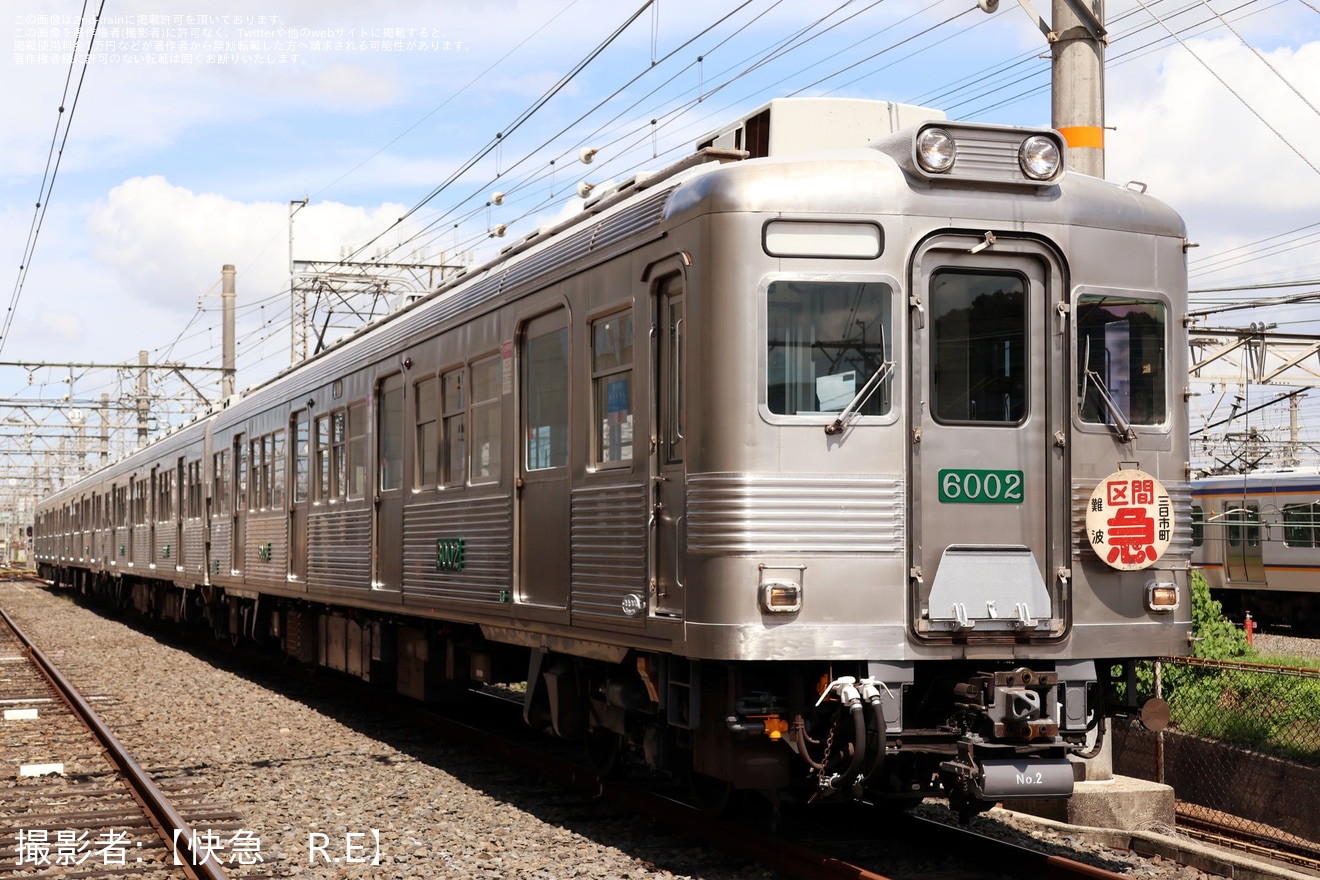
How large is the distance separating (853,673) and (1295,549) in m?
22.3

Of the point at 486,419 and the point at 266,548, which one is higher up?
the point at 486,419

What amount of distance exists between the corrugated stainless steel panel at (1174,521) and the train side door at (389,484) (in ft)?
19.8

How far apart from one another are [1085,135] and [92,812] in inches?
270

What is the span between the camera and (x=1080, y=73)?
839cm

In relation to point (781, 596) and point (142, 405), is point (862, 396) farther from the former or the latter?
point (142, 405)

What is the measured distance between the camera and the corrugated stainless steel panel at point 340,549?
12.6m

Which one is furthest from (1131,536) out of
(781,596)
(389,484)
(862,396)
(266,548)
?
(266,548)

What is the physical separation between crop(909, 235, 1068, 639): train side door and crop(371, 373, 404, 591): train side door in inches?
225

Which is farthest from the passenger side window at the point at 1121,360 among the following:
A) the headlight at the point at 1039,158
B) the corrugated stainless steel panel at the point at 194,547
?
the corrugated stainless steel panel at the point at 194,547

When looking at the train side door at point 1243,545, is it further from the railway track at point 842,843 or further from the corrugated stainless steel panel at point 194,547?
the railway track at point 842,843

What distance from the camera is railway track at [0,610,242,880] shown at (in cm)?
748

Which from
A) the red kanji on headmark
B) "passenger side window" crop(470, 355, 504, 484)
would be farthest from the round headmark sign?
"passenger side window" crop(470, 355, 504, 484)

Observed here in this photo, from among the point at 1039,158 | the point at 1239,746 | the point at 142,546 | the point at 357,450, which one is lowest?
the point at 1239,746

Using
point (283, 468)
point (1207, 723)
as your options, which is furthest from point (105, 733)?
point (1207, 723)
